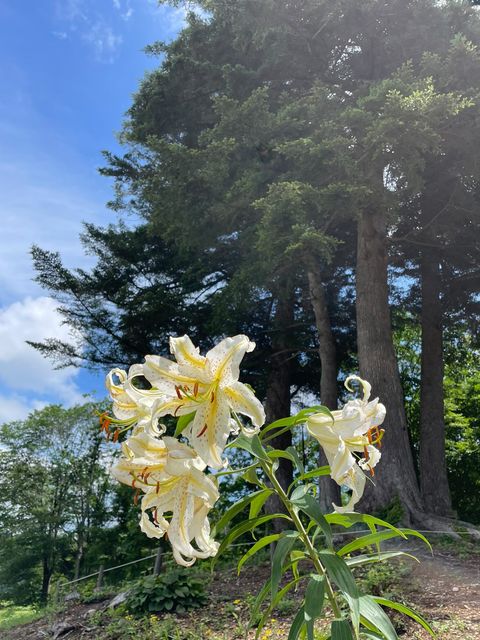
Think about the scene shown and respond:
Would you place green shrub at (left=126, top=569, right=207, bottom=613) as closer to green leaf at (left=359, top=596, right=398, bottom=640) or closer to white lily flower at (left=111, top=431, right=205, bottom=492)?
green leaf at (left=359, top=596, right=398, bottom=640)

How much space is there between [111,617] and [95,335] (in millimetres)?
6660

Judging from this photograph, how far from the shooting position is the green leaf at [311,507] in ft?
3.90

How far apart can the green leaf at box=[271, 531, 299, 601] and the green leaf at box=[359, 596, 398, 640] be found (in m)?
0.21

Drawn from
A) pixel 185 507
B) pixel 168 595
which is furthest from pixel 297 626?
pixel 168 595

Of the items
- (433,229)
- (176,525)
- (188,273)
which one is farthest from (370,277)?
(176,525)

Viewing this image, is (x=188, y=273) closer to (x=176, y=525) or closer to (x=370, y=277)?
(x=370, y=277)

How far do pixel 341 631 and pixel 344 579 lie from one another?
0.36 ft

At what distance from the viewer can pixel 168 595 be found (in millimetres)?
4891

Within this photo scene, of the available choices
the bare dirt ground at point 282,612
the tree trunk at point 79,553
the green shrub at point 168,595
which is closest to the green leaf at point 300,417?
the bare dirt ground at point 282,612

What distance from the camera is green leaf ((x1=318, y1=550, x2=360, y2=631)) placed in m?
1.19

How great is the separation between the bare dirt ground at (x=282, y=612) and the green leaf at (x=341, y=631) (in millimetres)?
2507

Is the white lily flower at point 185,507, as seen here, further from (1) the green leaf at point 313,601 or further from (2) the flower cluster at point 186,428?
(1) the green leaf at point 313,601

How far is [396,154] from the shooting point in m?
7.29

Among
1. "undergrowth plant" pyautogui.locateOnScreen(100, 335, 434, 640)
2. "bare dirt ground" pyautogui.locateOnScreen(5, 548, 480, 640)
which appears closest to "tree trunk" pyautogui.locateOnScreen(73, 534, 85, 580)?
"bare dirt ground" pyautogui.locateOnScreen(5, 548, 480, 640)
